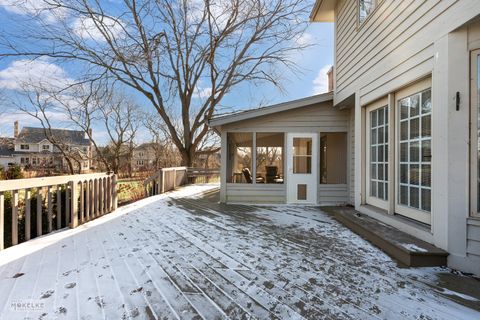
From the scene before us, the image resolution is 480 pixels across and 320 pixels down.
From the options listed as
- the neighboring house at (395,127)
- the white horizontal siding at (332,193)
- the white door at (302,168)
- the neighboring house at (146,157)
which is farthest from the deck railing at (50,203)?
the neighboring house at (146,157)

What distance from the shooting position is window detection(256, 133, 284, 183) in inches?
231

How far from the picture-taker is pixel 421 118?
2.84 metres

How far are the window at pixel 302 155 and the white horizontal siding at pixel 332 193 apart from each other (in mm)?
→ 583

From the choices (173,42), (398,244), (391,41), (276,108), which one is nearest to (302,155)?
(276,108)

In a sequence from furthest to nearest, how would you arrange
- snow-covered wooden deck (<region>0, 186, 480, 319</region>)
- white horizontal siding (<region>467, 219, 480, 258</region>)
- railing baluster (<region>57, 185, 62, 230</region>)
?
1. railing baluster (<region>57, 185, 62, 230</region>)
2. white horizontal siding (<region>467, 219, 480, 258</region>)
3. snow-covered wooden deck (<region>0, 186, 480, 319</region>)

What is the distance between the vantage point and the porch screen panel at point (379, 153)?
11.8 ft

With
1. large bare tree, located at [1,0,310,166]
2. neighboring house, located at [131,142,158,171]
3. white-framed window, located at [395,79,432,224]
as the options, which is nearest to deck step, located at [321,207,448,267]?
white-framed window, located at [395,79,432,224]

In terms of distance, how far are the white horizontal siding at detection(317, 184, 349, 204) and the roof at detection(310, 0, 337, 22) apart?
4267 mm

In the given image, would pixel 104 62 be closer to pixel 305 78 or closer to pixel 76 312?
pixel 305 78

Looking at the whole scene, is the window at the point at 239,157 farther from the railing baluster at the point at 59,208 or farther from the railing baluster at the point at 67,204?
the railing baluster at the point at 59,208

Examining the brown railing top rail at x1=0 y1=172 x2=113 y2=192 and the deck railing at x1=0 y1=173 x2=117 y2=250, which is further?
the deck railing at x1=0 y1=173 x2=117 y2=250

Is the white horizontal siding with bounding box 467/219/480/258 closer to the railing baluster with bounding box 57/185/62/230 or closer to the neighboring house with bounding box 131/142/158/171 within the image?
the railing baluster with bounding box 57/185/62/230

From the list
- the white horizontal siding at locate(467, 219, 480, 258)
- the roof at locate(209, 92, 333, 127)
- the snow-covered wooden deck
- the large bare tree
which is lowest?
the snow-covered wooden deck

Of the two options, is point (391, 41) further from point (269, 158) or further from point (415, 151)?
point (269, 158)
